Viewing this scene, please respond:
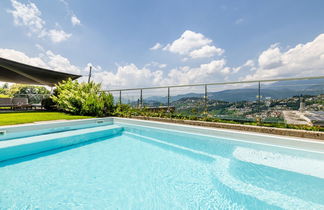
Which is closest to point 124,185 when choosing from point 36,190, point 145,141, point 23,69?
point 36,190

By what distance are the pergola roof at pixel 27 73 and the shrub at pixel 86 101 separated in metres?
2.01

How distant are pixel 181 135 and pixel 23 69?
9717 millimetres

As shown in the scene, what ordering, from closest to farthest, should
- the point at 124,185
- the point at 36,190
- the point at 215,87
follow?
the point at 36,190, the point at 124,185, the point at 215,87

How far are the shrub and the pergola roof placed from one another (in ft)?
6.59

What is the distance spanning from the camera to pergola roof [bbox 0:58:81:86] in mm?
7370

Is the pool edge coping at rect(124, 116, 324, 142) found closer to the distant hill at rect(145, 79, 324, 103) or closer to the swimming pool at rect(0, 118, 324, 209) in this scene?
the swimming pool at rect(0, 118, 324, 209)

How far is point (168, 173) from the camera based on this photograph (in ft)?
8.50

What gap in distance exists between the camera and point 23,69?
8023mm

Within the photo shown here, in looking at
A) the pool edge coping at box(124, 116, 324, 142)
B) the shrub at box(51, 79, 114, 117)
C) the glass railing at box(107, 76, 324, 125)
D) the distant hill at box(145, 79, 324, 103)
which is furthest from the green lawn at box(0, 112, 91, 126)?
the distant hill at box(145, 79, 324, 103)

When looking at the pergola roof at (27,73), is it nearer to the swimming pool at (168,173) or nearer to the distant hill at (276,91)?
the swimming pool at (168,173)

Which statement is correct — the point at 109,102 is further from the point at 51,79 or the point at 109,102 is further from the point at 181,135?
the point at 51,79

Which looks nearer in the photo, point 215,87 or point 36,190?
point 36,190

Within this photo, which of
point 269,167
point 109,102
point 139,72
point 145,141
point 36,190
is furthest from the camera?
point 139,72

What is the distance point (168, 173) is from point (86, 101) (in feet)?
20.2
